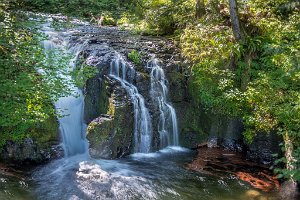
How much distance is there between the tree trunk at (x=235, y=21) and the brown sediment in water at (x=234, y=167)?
3760mm

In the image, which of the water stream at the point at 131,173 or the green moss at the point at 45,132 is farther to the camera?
the green moss at the point at 45,132


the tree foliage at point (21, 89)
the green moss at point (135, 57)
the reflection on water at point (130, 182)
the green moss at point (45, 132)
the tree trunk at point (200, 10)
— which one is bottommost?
the reflection on water at point (130, 182)

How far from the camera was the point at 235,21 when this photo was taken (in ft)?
33.7

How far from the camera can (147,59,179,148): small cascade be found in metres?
10.1

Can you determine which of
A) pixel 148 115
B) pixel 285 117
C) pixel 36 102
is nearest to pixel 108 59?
pixel 148 115

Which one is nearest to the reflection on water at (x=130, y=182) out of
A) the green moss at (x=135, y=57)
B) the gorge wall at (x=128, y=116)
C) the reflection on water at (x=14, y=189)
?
the reflection on water at (x=14, y=189)

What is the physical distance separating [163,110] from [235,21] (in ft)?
12.1

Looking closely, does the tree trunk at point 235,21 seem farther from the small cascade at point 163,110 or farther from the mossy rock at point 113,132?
the mossy rock at point 113,132

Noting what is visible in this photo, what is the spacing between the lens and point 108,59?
33.6 feet

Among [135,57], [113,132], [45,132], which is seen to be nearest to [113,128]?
[113,132]

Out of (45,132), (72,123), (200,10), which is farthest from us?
(200,10)

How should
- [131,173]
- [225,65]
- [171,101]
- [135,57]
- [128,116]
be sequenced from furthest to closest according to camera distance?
[135,57], [171,101], [225,65], [128,116], [131,173]

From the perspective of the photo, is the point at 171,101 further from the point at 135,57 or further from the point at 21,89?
the point at 21,89

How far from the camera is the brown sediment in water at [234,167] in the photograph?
26.0 ft
